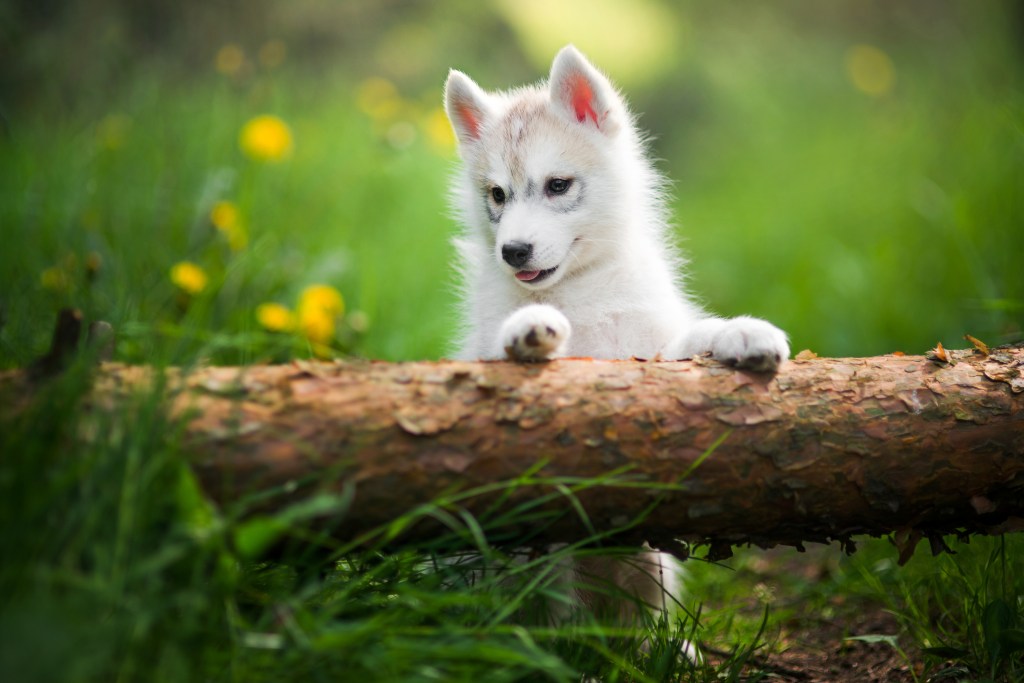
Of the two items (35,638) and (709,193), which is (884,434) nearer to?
(35,638)

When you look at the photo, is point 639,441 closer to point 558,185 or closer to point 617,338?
point 617,338

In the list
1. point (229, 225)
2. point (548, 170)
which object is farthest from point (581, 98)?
point (229, 225)

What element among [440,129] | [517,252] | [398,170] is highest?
[440,129]

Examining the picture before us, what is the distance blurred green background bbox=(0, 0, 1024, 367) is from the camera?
4.05 m

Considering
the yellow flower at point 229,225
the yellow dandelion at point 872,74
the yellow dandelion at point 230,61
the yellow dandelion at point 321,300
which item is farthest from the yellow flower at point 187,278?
the yellow dandelion at point 872,74

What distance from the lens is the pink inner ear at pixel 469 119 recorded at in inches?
135

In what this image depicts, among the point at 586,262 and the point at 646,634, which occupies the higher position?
the point at 586,262

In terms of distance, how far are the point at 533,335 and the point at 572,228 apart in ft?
2.86

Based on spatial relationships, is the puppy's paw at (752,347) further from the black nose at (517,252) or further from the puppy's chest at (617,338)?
the black nose at (517,252)

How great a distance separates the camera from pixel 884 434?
2.10 m

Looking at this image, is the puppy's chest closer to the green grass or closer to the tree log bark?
the tree log bark

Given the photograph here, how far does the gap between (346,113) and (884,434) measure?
588 centimetres

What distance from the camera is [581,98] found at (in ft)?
10.6

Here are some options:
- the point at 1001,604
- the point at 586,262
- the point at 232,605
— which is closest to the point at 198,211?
the point at 586,262
